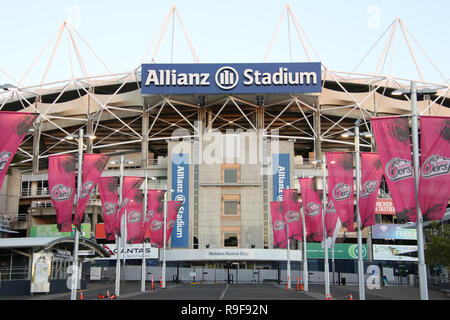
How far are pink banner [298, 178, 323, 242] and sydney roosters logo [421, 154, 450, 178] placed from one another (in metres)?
19.4

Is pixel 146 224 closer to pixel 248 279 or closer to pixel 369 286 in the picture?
pixel 369 286

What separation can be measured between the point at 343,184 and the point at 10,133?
643 inches

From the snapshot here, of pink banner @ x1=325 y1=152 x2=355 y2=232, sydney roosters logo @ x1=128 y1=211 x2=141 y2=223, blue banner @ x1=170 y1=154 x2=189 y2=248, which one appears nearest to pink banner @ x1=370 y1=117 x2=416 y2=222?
pink banner @ x1=325 y1=152 x2=355 y2=232

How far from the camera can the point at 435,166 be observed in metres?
21.3

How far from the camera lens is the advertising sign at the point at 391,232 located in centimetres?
8312

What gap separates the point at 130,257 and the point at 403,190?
61970 mm

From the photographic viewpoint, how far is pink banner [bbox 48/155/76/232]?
30484mm

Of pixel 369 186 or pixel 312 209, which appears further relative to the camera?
pixel 312 209

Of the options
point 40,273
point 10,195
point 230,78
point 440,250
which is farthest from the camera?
point 10,195

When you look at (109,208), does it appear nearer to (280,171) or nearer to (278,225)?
(278,225)

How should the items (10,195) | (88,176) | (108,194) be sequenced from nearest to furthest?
1. (88,176)
2. (108,194)
3. (10,195)

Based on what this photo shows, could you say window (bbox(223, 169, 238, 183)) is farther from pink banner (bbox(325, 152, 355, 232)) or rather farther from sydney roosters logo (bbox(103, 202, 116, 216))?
pink banner (bbox(325, 152, 355, 232))

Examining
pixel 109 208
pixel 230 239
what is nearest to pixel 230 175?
pixel 230 239
